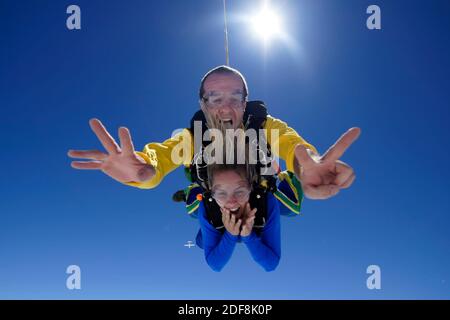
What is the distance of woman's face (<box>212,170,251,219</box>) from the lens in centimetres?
237

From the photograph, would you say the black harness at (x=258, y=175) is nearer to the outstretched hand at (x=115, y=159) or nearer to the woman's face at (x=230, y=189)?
the woman's face at (x=230, y=189)

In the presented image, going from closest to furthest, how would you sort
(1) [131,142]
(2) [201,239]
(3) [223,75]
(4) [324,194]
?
(4) [324,194] < (1) [131,142] < (3) [223,75] < (2) [201,239]

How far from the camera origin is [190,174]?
8.46ft

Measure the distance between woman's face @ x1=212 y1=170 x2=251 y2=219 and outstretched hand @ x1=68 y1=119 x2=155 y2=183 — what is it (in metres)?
0.57

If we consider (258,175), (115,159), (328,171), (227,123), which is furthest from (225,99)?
(328,171)

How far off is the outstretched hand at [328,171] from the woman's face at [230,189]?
680mm

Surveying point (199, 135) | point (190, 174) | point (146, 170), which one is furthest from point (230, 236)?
point (146, 170)

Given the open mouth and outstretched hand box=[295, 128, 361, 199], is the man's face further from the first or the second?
outstretched hand box=[295, 128, 361, 199]

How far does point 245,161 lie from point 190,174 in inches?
16.9

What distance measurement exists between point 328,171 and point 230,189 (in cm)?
82

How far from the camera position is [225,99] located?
98.3 inches

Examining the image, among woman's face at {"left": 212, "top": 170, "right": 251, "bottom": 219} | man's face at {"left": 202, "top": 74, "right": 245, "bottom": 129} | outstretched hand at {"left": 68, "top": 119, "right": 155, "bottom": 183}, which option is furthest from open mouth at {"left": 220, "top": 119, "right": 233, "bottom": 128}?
outstretched hand at {"left": 68, "top": 119, "right": 155, "bottom": 183}

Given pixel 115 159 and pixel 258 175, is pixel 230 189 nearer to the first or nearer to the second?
pixel 258 175

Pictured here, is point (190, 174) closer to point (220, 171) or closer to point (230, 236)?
point (220, 171)
